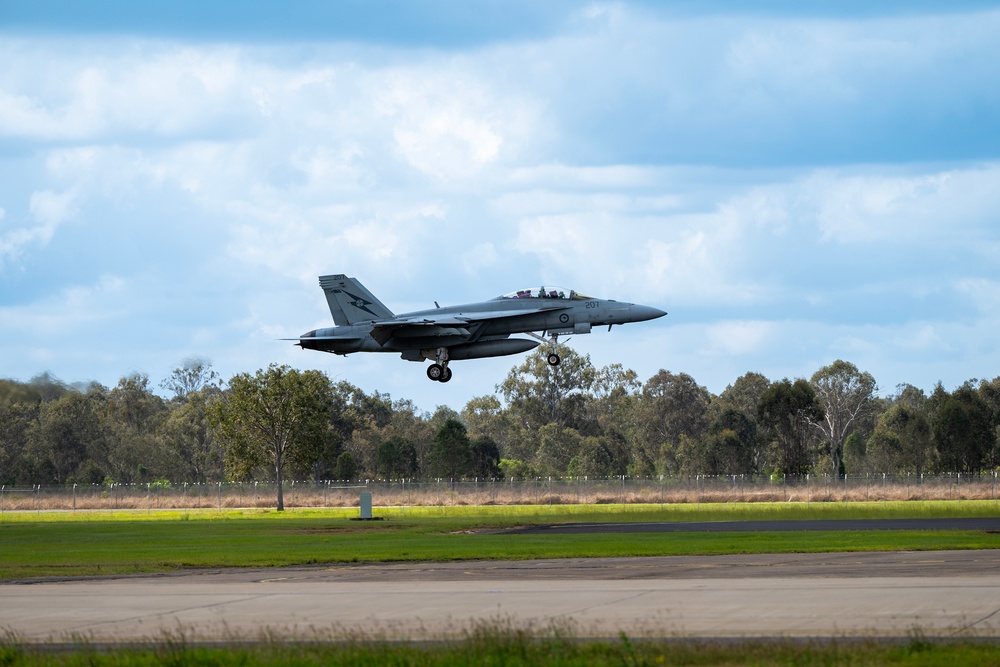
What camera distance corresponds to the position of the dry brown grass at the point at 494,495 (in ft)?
228

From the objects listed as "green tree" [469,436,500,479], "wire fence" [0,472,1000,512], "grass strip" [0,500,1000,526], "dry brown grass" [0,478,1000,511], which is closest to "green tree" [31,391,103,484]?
"dry brown grass" [0,478,1000,511]

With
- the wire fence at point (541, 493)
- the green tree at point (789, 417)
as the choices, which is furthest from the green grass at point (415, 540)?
the green tree at point (789, 417)

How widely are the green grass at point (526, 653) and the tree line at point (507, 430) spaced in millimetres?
45555

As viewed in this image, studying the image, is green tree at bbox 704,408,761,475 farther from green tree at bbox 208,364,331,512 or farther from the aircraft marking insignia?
the aircraft marking insignia

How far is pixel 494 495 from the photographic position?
75812 millimetres

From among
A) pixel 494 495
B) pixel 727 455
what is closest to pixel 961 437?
pixel 727 455

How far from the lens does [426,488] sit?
80.5m

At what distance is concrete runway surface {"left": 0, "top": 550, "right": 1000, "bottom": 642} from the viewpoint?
17.2m

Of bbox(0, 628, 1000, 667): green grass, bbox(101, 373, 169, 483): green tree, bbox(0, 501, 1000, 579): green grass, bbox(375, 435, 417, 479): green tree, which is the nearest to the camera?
bbox(0, 628, 1000, 667): green grass

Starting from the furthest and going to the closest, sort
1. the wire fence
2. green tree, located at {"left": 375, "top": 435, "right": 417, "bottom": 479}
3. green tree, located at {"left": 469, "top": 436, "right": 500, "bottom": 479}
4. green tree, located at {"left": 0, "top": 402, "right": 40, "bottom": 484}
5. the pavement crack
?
A: 1. green tree, located at {"left": 0, "top": 402, "right": 40, "bottom": 484}
2. green tree, located at {"left": 469, "top": 436, "right": 500, "bottom": 479}
3. green tree, located at {"left": 375, "top": 435, "right": 417, "bottom": 479}
4. the wire fence
5. the pavement crack

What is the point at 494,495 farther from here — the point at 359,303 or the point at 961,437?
the point at 961,437

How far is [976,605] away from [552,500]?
5660cm

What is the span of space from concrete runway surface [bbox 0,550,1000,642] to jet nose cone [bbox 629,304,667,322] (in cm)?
2175

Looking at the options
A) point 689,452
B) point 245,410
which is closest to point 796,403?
point 689,452
